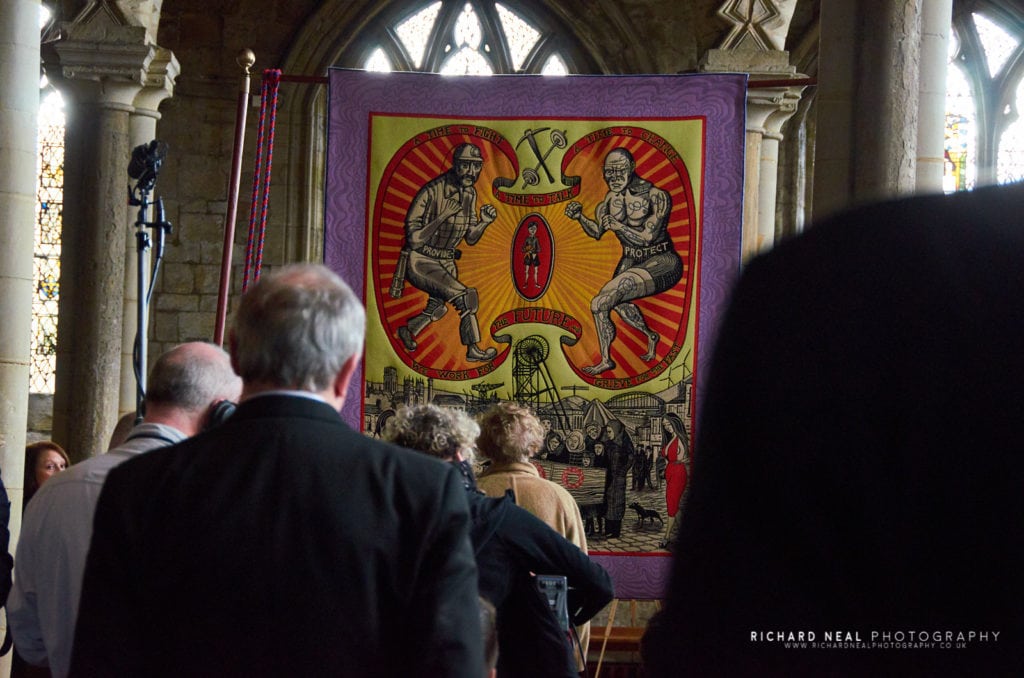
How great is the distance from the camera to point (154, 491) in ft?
5.74

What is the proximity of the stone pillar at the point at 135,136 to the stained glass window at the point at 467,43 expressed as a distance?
150 inches

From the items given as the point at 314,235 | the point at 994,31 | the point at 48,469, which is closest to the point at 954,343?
the point at 48,469

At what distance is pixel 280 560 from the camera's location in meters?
1.71

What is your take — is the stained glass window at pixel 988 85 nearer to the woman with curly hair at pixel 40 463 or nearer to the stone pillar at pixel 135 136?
the stone pillar at pixel 135 136

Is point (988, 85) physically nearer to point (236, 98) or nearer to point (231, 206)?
point (236, 98)

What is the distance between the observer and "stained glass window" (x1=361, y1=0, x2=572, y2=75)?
467 inches

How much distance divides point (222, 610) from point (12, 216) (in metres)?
3.47

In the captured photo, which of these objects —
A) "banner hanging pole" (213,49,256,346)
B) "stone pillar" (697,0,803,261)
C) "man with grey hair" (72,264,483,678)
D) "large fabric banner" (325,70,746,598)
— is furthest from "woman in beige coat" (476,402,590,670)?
"stone pillar" (697,0,803,261)

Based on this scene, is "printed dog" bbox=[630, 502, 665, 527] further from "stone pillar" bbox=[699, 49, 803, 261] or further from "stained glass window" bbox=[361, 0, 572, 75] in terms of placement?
"stained glass window" bbox=[361, 0, 572, 75]

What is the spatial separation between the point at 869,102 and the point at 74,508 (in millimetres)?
3105

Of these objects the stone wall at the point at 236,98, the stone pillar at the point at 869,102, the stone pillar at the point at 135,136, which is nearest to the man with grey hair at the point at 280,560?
the stone pillar at the point at 869,102

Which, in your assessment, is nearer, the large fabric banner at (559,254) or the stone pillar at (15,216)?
the stone pillar at (15,216)

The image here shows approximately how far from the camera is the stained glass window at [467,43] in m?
11.9

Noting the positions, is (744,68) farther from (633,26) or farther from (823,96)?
(823,96)
